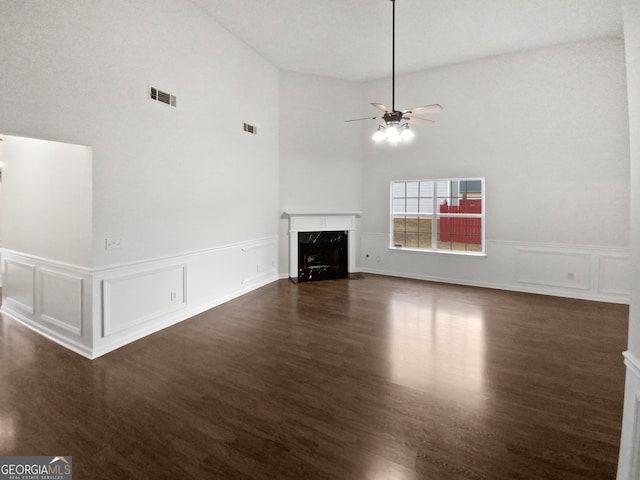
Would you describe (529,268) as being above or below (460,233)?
below

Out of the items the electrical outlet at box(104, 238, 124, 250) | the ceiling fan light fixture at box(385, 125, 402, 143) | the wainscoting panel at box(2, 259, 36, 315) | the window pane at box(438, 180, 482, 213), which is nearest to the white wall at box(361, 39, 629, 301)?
the window pane at box(438, 180, 482, 213)

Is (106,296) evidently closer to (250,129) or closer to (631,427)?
(250,129)

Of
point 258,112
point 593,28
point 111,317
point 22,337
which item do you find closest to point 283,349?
point 111,317

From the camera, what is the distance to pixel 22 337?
3.55 m

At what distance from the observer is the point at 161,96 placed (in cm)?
378

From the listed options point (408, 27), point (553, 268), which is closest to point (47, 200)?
point (408, 27)

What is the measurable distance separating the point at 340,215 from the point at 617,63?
16.5ft

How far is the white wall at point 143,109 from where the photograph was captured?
104 inches

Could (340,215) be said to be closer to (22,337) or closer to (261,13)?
(261,13)

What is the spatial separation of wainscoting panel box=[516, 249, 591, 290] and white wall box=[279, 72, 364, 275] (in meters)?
3.36

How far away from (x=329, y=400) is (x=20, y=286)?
410 centimetres
